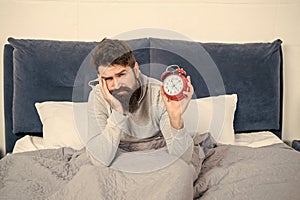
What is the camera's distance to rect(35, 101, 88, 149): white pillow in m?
1.90

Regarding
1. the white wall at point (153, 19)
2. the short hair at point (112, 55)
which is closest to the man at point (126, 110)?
the short hair at point (112, 55)

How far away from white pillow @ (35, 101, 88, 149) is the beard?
0.36 meters

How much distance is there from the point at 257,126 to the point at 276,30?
60 centimetres

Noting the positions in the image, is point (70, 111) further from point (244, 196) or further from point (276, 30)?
point (276, 30)

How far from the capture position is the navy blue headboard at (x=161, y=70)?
207 centimetres

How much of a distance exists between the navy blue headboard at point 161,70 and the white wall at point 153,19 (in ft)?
0.56

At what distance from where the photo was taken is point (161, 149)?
1.56 m

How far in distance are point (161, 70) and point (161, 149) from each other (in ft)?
1.83

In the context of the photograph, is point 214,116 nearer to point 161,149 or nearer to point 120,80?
point 161,149

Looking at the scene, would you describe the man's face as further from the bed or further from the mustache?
the bed

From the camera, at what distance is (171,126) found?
1523mm

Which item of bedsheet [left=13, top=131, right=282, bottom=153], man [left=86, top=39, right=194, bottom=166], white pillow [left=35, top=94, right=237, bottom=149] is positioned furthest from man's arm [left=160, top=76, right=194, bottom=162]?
bedsheet [left=13, top=131, right=282, bottom=153]

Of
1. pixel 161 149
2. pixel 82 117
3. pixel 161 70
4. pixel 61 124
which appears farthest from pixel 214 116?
pixel 61 124

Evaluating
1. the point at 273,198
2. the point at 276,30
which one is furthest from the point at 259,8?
the point at 273,198
